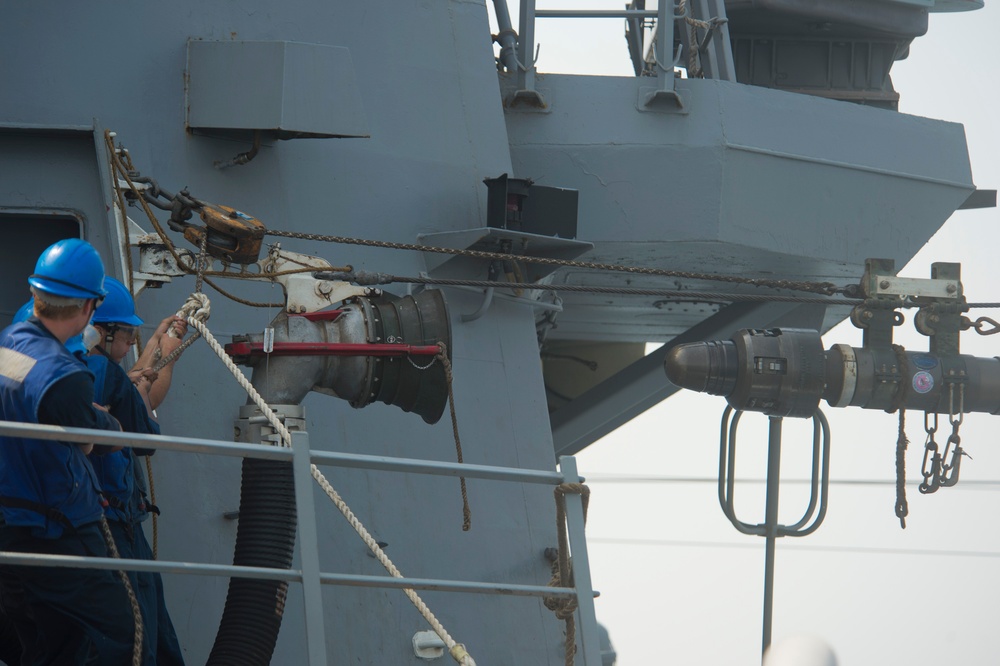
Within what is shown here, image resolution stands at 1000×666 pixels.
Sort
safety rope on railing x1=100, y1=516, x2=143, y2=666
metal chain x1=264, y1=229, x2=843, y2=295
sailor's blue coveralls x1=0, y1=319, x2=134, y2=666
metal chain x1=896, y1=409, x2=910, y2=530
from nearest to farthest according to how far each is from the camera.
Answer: sailor's blue coveralls x1=0, y1=319, x2=134, y2=666 < safety rope on railing x1=100, y1=516, x2=143, y2=666 < metal chain x1=264, y1=229, x2=843, y2=295 < metal chain x1=896, y1=409, x2=910, y2=530

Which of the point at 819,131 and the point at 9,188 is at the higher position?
the point at 819,131

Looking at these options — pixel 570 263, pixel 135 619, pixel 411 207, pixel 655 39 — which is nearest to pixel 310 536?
pixel 135 619

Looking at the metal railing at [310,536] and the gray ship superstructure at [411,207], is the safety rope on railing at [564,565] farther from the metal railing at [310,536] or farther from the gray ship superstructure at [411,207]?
the gray ship superstructure at [411,207]

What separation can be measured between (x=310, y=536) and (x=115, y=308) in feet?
3.70

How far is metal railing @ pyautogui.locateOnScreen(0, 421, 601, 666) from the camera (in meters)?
2.94

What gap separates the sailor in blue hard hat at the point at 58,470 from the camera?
3168 millimetres

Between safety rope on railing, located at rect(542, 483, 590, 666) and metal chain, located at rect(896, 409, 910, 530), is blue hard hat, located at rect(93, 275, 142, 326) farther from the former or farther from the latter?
metal chain, located at rect(896, 409, 910, 530)

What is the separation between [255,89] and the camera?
4.91 metres

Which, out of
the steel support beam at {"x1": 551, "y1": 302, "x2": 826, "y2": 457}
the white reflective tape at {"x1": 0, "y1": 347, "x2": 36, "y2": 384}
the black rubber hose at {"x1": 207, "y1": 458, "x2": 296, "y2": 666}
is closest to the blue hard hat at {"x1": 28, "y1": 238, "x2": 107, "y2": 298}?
the white reflective tape at {"x1": 0, "y1": 347, "x2": 36, "y2": 384}

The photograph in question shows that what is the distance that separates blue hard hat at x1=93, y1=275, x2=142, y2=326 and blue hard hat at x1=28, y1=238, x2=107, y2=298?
0.58m

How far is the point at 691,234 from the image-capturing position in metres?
6.54

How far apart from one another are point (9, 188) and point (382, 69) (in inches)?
62.4

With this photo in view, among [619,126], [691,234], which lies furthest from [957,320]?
[619,126]

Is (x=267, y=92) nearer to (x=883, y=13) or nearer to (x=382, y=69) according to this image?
(x=382, y=69)
